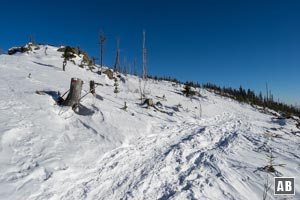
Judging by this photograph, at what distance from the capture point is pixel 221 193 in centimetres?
443

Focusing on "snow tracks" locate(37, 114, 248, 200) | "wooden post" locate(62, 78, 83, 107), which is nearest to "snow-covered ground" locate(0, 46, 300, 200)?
"snow tracks" locate(37, 114, 248, 200)

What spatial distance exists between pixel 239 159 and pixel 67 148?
184 inches

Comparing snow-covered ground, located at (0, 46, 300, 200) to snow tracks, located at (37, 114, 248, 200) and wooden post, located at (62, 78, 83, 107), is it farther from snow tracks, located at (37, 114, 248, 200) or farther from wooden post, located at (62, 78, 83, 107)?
wooden post, located at (62, 78, 83, 107)

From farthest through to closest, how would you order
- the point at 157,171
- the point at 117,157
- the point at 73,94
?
1. the point at 73,94
2. the point at 117,157
3. the point at 157,171

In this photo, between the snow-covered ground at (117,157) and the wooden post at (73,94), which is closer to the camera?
the snow-covered ground at (117,157)

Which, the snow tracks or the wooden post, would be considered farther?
the wooden post

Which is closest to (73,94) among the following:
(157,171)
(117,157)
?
(117,157)

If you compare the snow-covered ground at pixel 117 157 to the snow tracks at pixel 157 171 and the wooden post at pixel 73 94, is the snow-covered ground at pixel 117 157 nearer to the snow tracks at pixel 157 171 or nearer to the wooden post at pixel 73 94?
the snow tracks at pixel 157 171

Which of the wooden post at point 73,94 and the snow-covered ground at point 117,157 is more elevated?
the wooden post at point 73,94

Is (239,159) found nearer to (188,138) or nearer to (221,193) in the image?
(221,193)

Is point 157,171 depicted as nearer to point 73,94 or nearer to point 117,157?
point 117,157

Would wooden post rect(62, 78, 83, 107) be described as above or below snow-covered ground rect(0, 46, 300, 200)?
above

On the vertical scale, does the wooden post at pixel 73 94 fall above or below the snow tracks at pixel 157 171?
above

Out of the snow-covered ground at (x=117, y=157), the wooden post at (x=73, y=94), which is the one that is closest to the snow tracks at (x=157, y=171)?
the snow-covered ground at (x=117, y=157)
